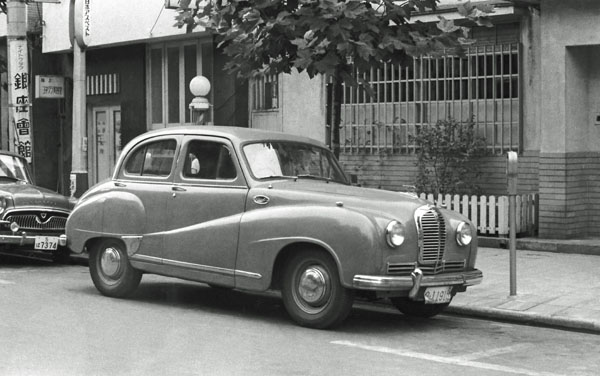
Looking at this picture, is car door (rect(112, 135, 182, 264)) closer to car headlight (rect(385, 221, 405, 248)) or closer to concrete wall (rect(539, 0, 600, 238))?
car headlight (rect(385, 221, 405, 248))

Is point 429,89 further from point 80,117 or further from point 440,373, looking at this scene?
point 440,373

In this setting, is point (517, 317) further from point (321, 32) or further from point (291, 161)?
point (321, 32)

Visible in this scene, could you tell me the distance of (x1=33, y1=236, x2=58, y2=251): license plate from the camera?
1412 centimetres

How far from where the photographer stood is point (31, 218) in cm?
1430

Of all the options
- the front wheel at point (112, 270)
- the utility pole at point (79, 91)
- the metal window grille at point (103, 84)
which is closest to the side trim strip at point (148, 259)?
the front wheel at point (112, 270)

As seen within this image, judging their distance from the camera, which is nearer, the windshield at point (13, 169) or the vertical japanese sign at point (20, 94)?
the windshield at point (13, 169)

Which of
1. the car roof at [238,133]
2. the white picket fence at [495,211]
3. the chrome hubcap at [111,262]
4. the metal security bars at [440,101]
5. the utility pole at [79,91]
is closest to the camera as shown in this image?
the car roof at [238,133]

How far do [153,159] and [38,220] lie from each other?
3567 mm

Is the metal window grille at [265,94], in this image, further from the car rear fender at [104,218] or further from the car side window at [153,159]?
the car rear fender at [104,218]

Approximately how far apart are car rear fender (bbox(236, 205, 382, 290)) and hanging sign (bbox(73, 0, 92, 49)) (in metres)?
A: 8.64

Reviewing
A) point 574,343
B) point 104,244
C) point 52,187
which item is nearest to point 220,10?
point 104,244

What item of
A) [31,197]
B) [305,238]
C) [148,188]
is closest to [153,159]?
[148,188]

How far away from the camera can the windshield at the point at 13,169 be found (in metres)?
15.5

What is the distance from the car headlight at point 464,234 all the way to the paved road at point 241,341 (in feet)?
2.66
